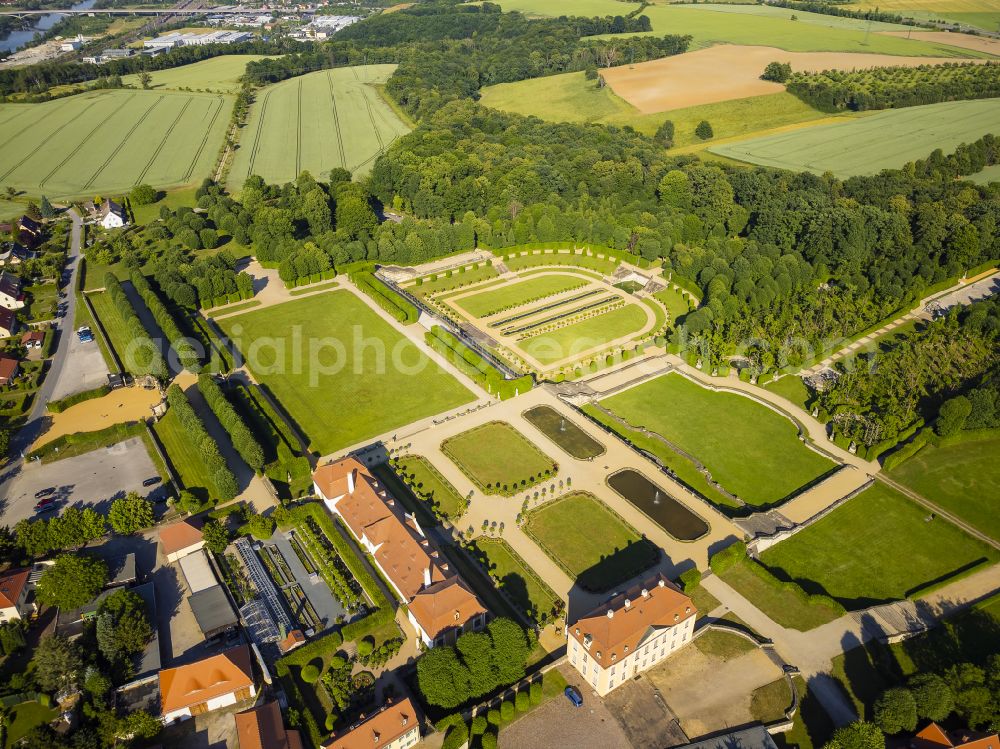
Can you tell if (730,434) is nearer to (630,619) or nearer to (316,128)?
(630,619)

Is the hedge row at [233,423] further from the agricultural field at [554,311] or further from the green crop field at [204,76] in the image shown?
the green crop field at [204,76]

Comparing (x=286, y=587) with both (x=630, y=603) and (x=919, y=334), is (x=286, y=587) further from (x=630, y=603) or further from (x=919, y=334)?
(x=919, y=334)

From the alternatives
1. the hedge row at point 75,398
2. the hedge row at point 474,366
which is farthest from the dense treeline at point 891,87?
the hedge row at point 75,398

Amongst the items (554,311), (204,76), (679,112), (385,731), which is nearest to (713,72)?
(679,112)

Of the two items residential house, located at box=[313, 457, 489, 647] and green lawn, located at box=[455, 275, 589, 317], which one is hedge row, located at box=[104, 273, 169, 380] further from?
green lawn, located at box=[455, 275, 589, 317]

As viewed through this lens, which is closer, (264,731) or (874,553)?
(264,731)

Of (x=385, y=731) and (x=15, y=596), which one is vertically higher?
(x=15, y=596)

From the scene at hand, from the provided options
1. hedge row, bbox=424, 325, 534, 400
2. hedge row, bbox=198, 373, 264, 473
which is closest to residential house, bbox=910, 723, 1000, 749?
hedge row, bbox=424, 325, 534, 400
